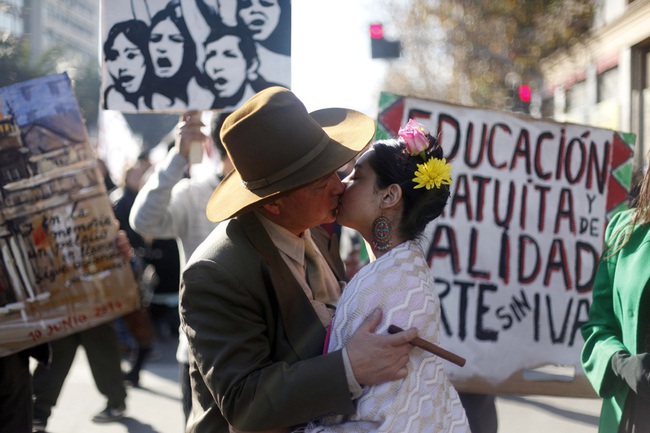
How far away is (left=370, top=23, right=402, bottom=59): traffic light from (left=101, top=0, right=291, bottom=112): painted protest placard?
6539mm

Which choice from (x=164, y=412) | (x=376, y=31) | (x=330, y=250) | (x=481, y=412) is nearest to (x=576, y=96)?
(x=376, y=31)

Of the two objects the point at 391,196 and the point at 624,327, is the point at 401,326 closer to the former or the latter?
the point at 391,196

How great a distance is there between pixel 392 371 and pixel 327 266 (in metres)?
0.62

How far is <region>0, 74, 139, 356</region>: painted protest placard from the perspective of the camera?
3414 mm

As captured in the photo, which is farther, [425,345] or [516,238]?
[516,238]

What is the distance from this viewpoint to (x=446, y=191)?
2.18 meters

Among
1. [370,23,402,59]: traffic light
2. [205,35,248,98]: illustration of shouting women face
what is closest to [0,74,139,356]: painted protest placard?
[205,35,248,98]: illustration of shouting women face

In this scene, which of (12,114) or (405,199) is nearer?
(405,199)

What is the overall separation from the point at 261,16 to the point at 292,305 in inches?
84.9

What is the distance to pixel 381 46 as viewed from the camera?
1036 cm

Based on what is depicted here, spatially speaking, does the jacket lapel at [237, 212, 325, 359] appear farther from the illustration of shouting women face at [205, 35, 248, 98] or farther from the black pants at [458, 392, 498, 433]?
the black pants at [458, 392, 498, 433]

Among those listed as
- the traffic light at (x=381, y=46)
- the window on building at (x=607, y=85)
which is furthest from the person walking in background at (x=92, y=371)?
the window on building at (x=607, y=85)

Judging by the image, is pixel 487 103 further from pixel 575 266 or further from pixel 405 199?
pixel 405 199

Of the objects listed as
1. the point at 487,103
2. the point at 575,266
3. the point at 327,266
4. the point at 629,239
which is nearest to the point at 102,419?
the point at 575,266
